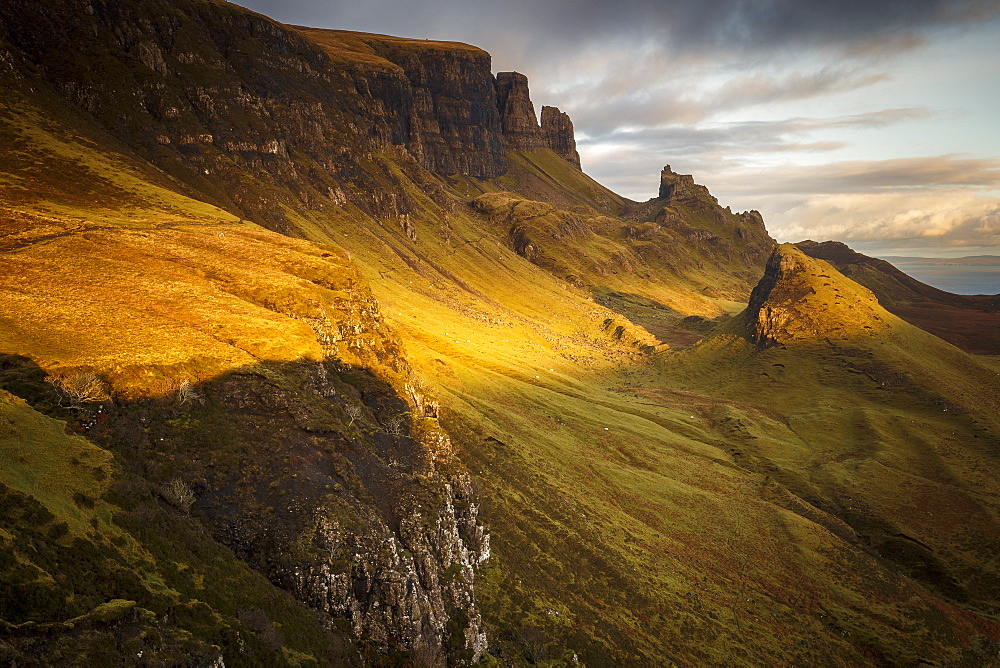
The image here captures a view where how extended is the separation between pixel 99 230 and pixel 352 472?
58000 mm

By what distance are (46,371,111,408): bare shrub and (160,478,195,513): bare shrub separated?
9141 millimetres

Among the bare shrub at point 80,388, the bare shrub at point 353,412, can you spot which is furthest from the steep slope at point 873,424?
the bare shrub at point 80,388

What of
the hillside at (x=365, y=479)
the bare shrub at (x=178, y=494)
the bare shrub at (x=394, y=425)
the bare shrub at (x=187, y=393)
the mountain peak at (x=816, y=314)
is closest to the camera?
the hillside at (x=365, y=479)

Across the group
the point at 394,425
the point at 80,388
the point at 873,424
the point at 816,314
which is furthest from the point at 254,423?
the point at 816,314

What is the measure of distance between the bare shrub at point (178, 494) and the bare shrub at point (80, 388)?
30.0ft

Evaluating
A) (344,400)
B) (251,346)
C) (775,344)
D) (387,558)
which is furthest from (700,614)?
(775,344)

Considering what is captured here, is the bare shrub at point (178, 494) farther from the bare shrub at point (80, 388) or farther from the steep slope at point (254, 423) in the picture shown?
the bare shrub at point (80, 388)

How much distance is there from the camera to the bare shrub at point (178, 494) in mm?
31062

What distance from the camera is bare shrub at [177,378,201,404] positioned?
130 ft

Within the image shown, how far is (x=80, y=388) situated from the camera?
35438 mm

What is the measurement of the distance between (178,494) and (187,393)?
1082 cm

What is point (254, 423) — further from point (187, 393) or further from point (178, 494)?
point (178, 494)

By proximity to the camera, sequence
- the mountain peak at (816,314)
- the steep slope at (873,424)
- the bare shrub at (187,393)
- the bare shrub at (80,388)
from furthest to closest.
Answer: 1. the mountain peak at (816,314)
2. the steep slope at (873,424)
3. the bare shrub at (187,393)
4. the bare shrub at (80,388)

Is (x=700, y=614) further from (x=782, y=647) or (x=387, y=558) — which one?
(x=387, y=558)
